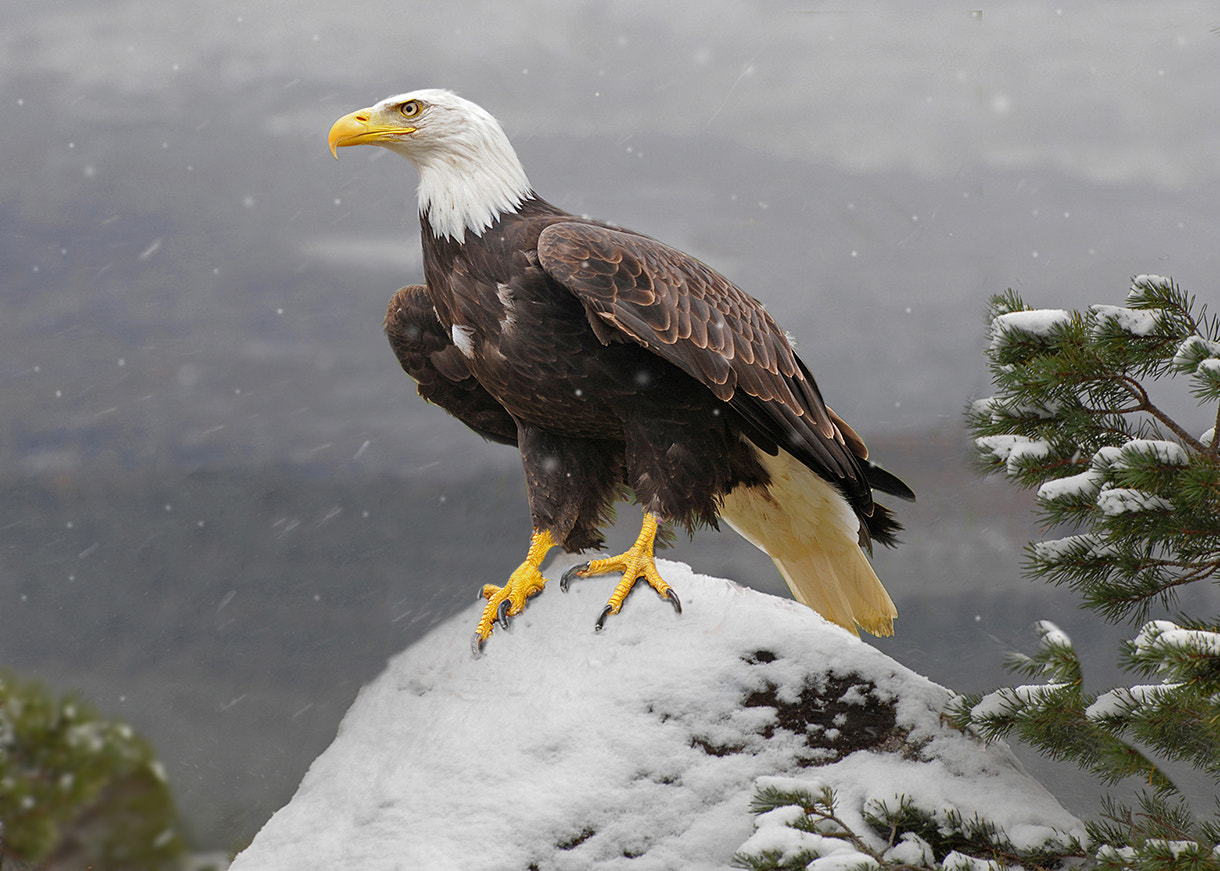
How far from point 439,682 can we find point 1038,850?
6.58ft

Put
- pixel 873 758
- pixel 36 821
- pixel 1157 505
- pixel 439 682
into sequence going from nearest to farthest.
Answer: pixel 36 821 → pixel 1157 505 → pixel 873 758 → pixel 439 682

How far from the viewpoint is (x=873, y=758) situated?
283 centimetres

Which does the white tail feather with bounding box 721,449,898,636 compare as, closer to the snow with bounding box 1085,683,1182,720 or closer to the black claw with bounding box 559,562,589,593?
the black claw with bounding box 559,562,589,593

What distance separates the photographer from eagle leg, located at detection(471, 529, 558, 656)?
3424 mm

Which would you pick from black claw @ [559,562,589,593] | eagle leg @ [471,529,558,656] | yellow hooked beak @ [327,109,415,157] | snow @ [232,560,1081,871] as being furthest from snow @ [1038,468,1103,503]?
yellow hooked beak @ [327,109,415,157]

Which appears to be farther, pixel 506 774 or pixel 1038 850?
pixel 506 774

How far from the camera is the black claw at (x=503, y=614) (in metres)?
3.41

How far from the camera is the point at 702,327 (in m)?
2.97

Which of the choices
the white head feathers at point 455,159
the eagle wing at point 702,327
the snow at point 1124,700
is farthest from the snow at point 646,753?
the white head feathers at point 455,159

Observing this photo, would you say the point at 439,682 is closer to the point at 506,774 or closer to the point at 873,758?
the point at 506,774

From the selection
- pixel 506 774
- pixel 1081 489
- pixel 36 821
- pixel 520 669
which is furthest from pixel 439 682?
pixel 36 821

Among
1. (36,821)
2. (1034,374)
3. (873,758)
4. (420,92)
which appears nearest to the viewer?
(36,821)

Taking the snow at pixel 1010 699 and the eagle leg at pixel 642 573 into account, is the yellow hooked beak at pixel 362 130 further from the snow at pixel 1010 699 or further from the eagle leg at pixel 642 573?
the snow at pixel 1010 699

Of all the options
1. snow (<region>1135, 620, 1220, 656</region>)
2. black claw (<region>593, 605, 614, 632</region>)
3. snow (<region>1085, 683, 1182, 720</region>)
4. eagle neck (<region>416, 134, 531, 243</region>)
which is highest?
eagle neck (<region>416, 134, 531, 243</region>)
